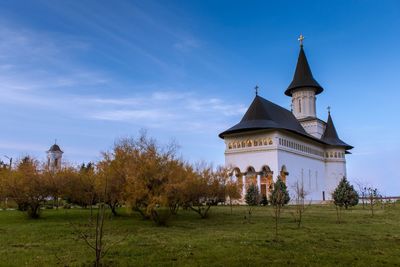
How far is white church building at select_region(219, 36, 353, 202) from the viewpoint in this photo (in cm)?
4316

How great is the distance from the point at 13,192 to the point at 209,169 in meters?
11.4

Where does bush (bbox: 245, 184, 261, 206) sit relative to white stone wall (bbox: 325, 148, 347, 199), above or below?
below

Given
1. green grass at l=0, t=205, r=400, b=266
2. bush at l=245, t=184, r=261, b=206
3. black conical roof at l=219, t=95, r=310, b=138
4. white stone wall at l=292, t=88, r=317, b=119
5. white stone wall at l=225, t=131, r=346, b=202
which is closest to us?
green grass at l=0, t=205, r=400, b=266

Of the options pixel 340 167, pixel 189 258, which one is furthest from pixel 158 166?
pixel 340 167

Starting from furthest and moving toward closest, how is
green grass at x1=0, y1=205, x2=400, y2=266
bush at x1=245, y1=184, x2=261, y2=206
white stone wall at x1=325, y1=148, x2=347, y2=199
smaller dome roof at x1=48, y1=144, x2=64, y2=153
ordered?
1. smaller dome roof at x1=48, y1=144, x2=64, y2=153
2. white stone wall at x1=325, y1=148, x2=347, y2=199
3. bush at x1=245, y1=184, x2=261, y2=206
4. green grass at x1=0, y1=205, x2=400, y2=266

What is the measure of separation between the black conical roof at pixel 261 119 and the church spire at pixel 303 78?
861 cm

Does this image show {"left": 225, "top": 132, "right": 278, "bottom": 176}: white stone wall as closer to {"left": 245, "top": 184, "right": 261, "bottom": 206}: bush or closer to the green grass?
{"left": 245, "top": 184, "right": 261, "bottom": 206}: bush

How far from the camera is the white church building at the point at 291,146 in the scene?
43156 millimetres

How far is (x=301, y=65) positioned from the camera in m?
59.4

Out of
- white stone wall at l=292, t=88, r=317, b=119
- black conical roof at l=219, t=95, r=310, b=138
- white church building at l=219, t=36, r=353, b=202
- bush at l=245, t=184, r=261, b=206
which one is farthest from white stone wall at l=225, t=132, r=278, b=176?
white stone wall at l=292, t=88, r=317, b=119

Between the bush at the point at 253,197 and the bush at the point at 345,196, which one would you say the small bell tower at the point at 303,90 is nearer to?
the bush at the point at 345,196

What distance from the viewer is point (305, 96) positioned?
58.8 meters

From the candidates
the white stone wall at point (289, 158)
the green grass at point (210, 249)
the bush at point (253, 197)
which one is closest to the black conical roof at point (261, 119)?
the white stone wall at point (289, 158)

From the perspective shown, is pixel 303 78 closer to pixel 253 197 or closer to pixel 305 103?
pixel 305 103
